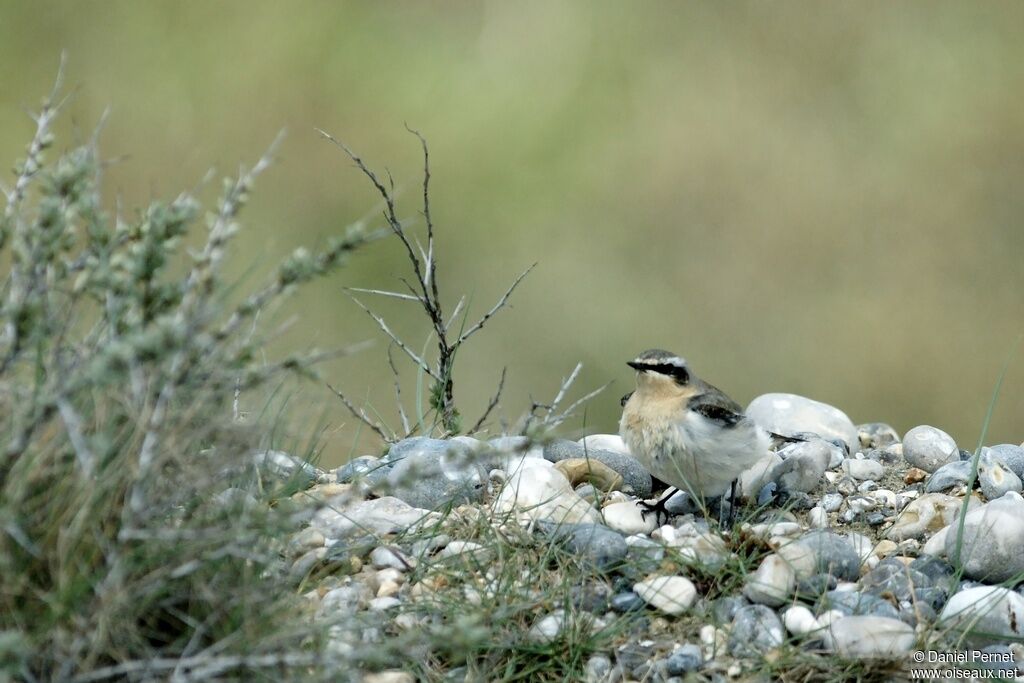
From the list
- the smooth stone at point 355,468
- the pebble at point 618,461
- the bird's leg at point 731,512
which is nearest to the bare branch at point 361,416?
the smooth stone at point 355,468

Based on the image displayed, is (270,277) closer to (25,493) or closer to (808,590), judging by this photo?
(25,493)

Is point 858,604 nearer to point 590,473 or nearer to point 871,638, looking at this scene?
point 871,638

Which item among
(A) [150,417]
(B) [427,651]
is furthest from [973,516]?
(A) [150,417]

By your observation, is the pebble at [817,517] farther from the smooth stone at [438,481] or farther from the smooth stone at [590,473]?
the smooth stone at [438,481]

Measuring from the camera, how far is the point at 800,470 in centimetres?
420

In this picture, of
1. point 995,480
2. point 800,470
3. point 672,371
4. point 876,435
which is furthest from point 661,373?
point 876,435

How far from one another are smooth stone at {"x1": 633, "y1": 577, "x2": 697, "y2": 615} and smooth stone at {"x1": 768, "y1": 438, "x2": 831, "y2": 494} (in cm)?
Result: 102

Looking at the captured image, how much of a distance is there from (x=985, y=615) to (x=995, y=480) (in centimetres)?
104

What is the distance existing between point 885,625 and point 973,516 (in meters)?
0.68

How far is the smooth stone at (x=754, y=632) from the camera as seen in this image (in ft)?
10.2

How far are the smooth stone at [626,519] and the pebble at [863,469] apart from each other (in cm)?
96

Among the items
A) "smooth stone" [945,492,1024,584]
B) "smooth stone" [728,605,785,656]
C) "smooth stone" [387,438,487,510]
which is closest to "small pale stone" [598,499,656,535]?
"smooth stone" [387,438,487,510]

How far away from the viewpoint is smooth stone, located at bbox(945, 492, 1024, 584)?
343 centimetres

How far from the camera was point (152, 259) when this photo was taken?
256 centimetres
